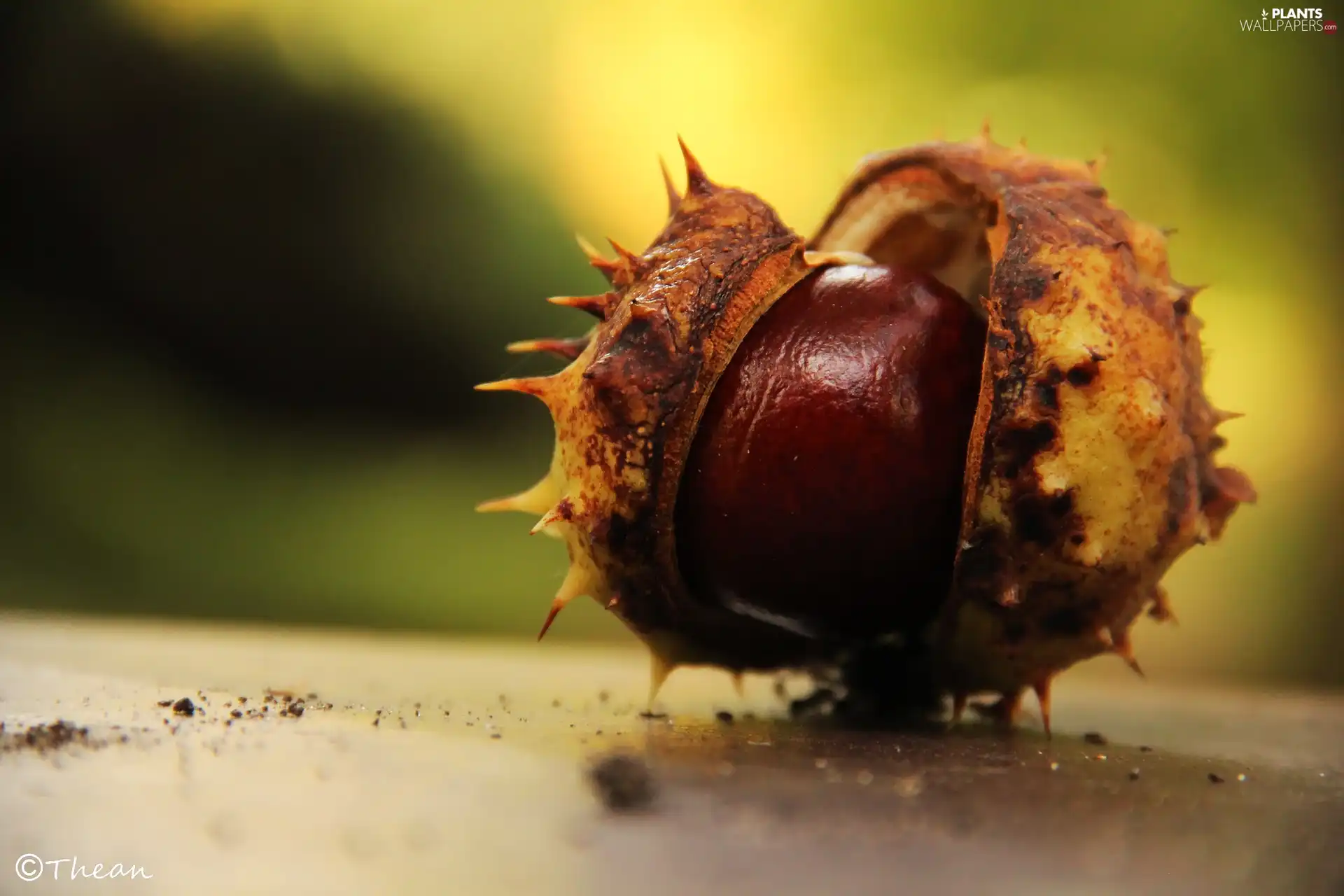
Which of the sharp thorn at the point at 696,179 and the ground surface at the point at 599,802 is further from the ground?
the sharp thorn at the point at 696,179

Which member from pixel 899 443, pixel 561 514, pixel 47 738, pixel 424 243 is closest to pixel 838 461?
pixel 899 443

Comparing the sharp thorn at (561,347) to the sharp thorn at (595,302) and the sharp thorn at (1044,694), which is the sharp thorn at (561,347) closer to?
the sharp thorn at (595,302)

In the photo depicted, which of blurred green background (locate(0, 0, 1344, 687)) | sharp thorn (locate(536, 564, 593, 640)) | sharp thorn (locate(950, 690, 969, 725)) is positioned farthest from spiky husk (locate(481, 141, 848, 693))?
blurred green background (locate(0, 0, 1344, 687))

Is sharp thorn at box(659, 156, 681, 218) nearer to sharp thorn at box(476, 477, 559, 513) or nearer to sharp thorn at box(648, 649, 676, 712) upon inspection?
sharp thorn at box(476, 477, 559, 513)

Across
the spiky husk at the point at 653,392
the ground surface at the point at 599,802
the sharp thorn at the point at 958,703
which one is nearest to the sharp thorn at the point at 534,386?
the spiky husk at the point at 653,392

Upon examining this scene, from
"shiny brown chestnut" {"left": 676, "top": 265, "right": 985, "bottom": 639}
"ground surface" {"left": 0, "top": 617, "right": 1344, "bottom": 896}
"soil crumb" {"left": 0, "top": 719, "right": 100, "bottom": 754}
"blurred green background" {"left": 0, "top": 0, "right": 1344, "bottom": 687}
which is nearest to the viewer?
"ground surface" {"left": 0, "top": 617, "right": 1344, "bottom": 896}

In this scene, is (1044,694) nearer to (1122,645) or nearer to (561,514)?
(1122,645)
